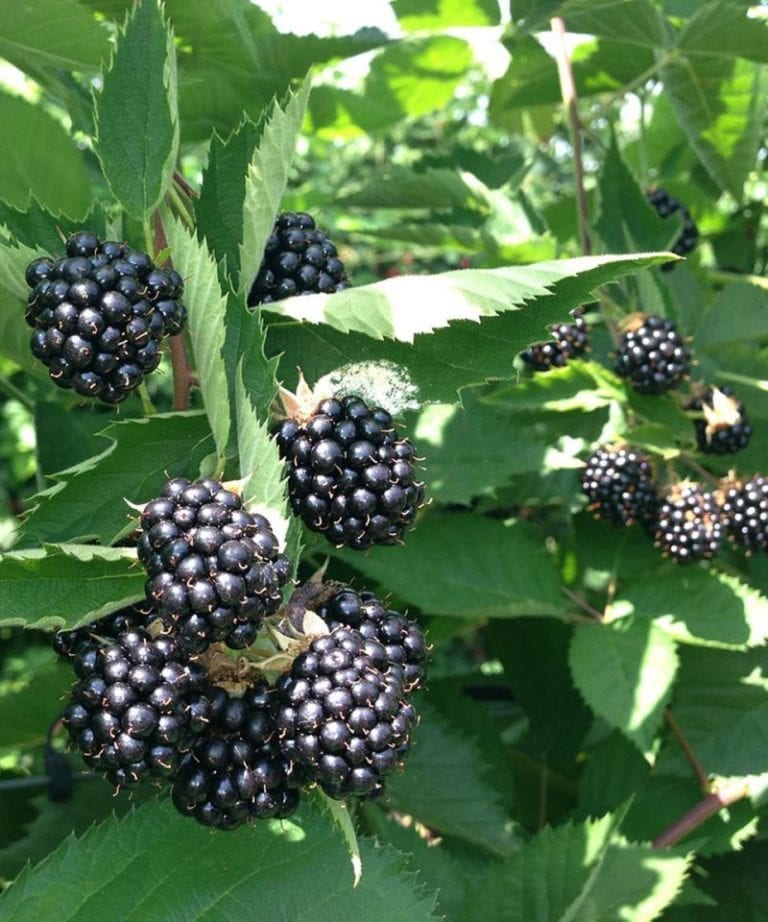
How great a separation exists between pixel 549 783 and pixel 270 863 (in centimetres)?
92

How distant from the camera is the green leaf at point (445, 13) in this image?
6.55ft

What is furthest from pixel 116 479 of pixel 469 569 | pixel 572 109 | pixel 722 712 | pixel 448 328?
pixel 572 109

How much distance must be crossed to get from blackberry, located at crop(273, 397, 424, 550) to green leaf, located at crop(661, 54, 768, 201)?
4.08ft

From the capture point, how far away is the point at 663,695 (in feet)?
5.12

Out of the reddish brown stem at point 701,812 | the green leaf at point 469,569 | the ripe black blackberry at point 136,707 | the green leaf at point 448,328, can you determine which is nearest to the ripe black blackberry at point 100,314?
the green leaf at point 448,328

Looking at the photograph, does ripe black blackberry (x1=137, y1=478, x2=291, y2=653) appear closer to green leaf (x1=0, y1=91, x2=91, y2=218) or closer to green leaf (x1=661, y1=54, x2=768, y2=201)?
green leaf (x1=0, y1=91, x2=91, y2=218)

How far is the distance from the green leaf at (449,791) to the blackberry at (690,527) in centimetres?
45

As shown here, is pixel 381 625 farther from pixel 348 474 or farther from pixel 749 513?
pixel 749 513

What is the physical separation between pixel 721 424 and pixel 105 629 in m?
1.06

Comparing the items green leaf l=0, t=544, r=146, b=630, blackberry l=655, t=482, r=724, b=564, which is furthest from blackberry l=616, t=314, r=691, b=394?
green leaf l=0, t=544, r=146, b=630

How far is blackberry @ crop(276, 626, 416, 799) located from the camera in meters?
0.87

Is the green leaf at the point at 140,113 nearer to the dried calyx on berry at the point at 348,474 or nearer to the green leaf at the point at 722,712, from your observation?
the dried calyx on berry at the point at 348,474

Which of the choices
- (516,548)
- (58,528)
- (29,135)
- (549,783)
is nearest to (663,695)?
(516,548)

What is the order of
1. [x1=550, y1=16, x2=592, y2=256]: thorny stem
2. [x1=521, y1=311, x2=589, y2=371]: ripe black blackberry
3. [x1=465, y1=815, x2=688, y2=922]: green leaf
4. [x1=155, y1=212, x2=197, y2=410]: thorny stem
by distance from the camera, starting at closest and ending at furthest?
[x1=155, y1=212, x2=197, y2=410]: thorny stem
[x1=465, y1=815, x2=688, y2=922]: green leaf
[x1=521, y1=311, x2=589, y2=371]: ripe black blackberry
[x1=550, y1=16, x2=592, y2=256]: thorny stem
